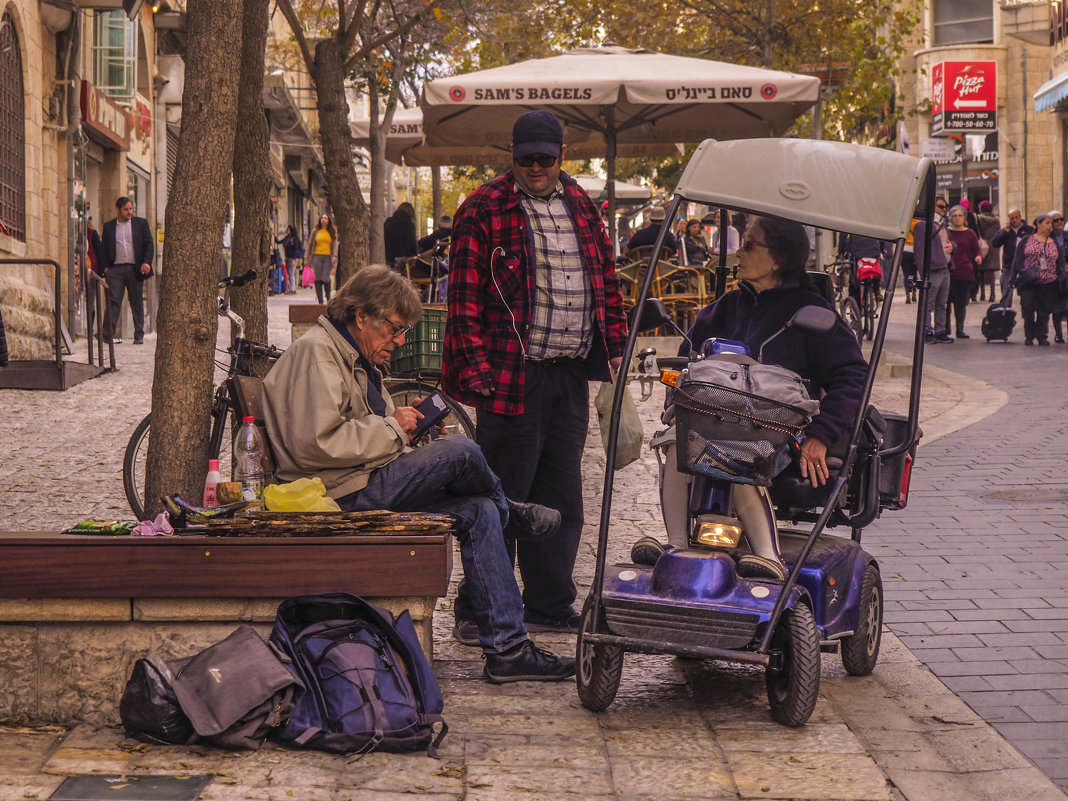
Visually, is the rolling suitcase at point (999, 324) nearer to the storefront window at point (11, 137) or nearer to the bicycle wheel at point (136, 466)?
the storefront window at point (11, 137)

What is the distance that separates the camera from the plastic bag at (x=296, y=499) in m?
4.73

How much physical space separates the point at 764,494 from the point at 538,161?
1.51 metres

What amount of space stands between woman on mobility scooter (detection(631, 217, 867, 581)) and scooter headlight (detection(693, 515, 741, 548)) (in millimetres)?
82

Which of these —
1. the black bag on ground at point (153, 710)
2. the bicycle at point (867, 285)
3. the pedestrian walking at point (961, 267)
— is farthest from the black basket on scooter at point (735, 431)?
the pedestrian walking at point (961, 267)

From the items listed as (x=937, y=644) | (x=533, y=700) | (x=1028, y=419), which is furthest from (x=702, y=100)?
(x=533, y=700)

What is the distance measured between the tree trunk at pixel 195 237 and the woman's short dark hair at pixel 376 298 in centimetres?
57

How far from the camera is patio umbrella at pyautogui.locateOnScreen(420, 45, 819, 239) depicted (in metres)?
12.4

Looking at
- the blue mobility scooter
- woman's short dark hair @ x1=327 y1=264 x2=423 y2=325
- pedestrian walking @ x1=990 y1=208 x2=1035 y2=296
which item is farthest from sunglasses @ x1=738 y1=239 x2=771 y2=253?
pedestrian walking @ x1=990 y1=208 x2=1035 y2=296

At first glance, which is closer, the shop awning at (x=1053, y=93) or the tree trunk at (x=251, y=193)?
the tree trunk at (x=251, y=193)

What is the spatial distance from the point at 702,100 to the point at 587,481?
177 inches

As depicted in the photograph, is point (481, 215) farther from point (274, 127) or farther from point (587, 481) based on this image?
point (274, 127)

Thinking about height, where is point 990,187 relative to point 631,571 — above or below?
above

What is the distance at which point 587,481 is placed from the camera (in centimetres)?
938

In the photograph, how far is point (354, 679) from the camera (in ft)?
13.8
